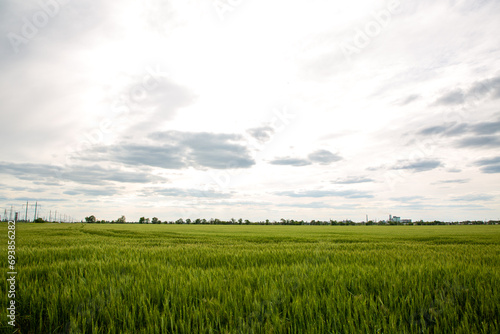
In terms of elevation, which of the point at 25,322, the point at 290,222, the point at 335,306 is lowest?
the point at 290,222

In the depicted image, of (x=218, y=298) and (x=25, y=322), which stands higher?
(x=218, y=298)

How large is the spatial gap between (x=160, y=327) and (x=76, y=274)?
2.73 meters

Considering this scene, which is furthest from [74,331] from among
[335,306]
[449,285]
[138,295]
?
[449,285]

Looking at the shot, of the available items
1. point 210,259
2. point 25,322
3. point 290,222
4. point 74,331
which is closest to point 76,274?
point 25,322

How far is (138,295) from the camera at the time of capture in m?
3.07

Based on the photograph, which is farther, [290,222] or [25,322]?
[290,222]

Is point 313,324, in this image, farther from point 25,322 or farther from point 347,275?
point 25,322

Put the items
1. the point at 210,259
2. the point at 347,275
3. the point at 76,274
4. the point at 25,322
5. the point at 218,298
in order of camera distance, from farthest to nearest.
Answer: the point at 210,259, the point at 76,274, the point at 347,275, the point at 218,298, the point at 25,322

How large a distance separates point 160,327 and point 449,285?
379 cm

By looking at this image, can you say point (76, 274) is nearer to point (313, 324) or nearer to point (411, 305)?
point (313, 324)

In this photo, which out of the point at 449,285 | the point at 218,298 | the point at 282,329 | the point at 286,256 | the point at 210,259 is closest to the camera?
the point at 282,329

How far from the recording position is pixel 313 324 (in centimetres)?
235

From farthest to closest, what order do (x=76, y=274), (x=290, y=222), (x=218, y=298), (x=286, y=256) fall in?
(x=290, y=222) < (x=286, y=256) < (x=76, y=274) < (x=218, y=298)

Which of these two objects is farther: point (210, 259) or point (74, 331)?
point (210, 259)
